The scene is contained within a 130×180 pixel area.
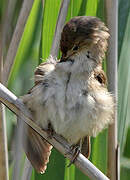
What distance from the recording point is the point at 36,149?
188 centimetres

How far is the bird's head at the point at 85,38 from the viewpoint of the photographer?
1.71m

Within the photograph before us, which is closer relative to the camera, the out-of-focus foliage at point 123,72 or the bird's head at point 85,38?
the bird's head at point 85,38

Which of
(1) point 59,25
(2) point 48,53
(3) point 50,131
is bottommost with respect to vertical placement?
(3) point 50,131

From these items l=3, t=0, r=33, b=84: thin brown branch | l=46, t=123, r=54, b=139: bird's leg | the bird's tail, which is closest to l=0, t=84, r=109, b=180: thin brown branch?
l=46, t=123, r=54, b=139: bird's leg

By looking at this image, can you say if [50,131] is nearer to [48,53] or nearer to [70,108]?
[70,108]

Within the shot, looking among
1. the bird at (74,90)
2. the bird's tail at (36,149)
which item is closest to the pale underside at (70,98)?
the bird at (74,90)

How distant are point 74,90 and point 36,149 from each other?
324mm

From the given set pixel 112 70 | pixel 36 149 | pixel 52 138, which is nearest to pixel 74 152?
pixel 52 138

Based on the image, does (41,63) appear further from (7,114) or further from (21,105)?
(7,114)

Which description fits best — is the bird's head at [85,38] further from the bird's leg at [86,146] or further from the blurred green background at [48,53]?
the bird's leg at [86,146]

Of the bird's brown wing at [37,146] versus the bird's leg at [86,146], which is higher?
the bird's brown wing at [37,146]

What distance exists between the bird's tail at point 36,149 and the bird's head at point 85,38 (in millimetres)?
354

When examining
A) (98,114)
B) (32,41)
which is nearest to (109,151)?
(98,114)

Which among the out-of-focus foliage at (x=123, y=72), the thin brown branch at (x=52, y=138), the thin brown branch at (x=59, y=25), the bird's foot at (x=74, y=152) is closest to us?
the thin brown branch at (x=52, y=138)
